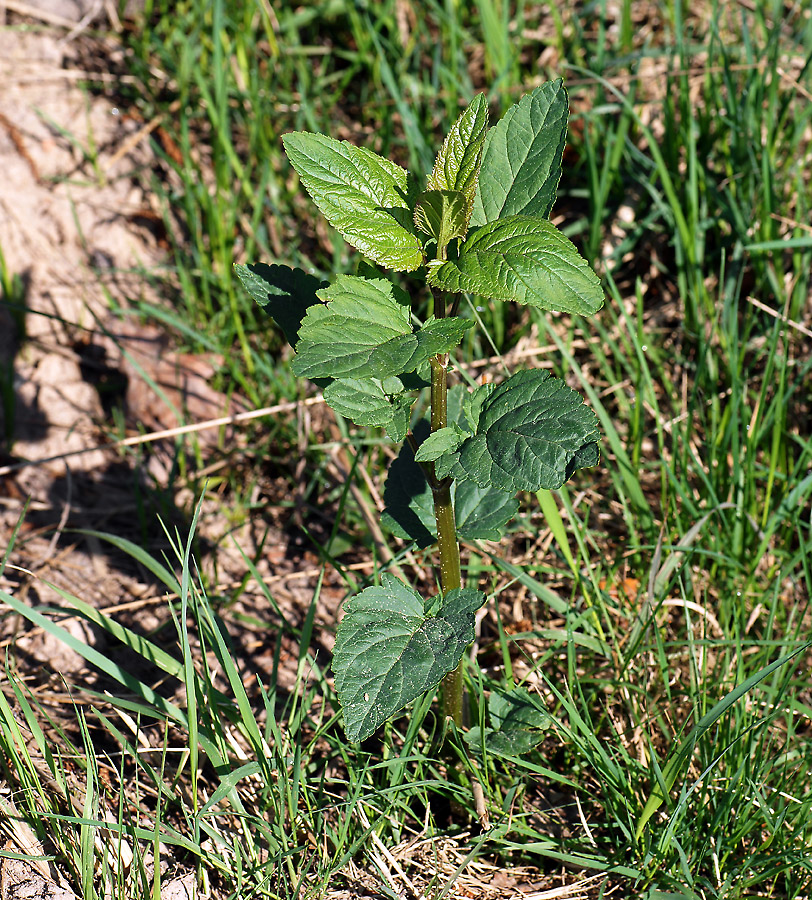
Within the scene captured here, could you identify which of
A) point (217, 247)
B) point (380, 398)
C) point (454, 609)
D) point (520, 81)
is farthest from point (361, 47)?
point (454, 609)

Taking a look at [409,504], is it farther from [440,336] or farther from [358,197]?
[358,197]

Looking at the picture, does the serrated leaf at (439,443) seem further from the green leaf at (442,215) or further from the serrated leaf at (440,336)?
the green leaf at (442,215)

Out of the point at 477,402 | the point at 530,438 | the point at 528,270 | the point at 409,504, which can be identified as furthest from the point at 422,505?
the point at 528,270

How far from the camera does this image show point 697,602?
208cm

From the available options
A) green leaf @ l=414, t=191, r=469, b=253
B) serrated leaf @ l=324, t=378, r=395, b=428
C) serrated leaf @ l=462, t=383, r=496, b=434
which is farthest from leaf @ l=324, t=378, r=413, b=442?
green leaf @ l=414, t=191, r=469, b=253

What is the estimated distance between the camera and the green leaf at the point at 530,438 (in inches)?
47.1

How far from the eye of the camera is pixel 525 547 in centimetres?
234

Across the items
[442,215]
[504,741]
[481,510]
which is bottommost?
[504,741]

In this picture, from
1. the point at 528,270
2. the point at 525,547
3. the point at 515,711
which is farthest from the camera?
the point at 525,547

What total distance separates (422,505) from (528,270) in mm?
598

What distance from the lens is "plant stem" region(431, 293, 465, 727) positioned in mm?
1352

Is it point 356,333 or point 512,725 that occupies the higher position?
point 356,333

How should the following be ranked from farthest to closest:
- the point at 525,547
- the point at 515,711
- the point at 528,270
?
the point at 525,547 < the point at 515,711 < the point at 528,270

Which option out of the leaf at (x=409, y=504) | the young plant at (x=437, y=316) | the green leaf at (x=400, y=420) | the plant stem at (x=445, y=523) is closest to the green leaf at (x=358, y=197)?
the young plant at (x=437, y=316)
